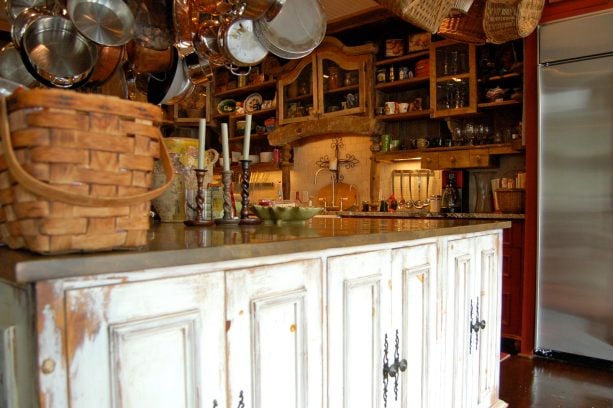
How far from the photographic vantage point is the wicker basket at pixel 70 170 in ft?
2.33

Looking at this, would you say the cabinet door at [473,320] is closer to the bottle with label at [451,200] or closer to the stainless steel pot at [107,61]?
the stainless steel pot at [107,61]

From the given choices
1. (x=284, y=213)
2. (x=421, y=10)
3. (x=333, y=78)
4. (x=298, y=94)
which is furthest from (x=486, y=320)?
(x=298, y=94)

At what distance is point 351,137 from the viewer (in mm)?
5270

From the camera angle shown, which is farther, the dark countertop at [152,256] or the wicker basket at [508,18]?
the wicker basket at [508,18]

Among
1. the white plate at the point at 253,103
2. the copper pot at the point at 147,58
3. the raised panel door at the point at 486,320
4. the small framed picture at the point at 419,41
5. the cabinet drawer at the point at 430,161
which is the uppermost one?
the small framed picture at the point at 419,41

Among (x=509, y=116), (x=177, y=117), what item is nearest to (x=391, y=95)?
(x=509, y=116)

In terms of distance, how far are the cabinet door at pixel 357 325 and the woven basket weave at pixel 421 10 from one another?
98 centimetres

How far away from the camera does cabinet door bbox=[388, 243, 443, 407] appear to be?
1.52 metres

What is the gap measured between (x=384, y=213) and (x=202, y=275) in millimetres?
3539

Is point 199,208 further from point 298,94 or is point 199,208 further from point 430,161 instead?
point 298,94

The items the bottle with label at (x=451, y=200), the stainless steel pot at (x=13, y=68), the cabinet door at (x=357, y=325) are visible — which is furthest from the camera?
the bottle with label at (x=451, y=200)

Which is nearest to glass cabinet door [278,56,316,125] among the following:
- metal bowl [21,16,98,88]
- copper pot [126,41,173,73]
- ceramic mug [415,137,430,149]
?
ceramic mug [415,137,430,149]

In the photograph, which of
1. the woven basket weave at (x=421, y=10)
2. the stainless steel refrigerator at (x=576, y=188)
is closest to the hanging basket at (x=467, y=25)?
the woven basket weave at (x=421, y=10)

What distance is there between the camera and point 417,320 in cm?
162
